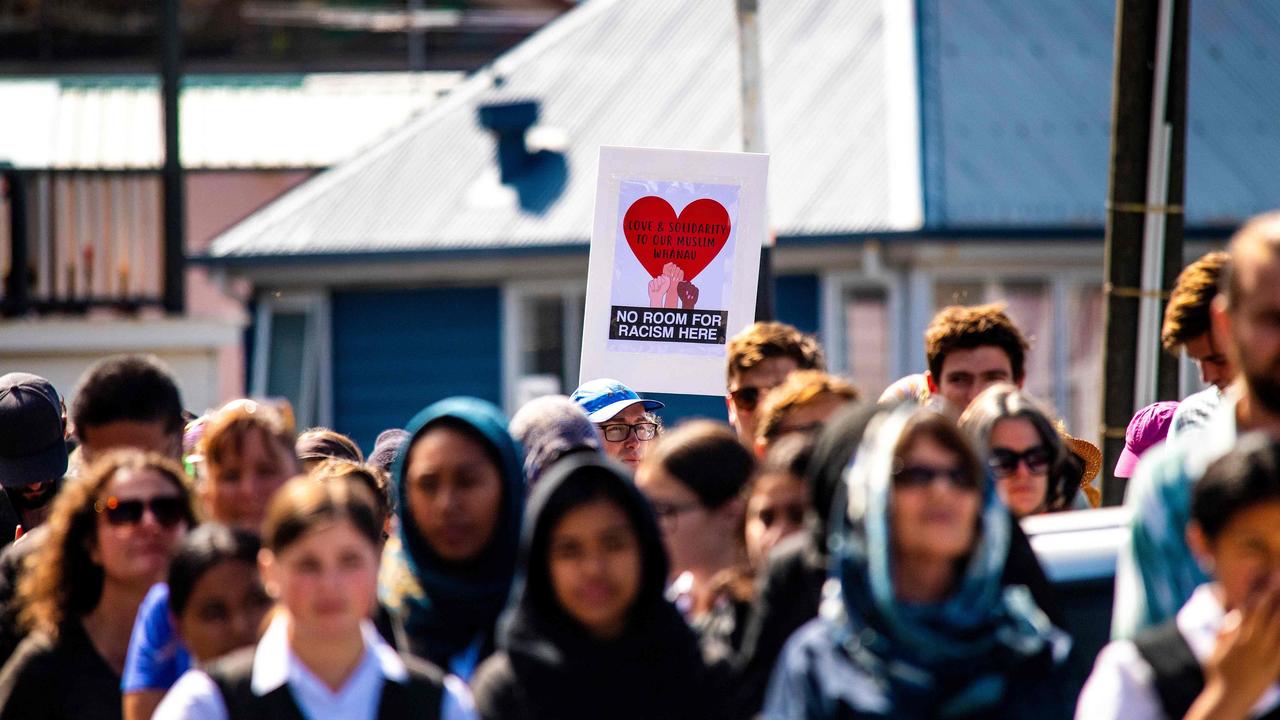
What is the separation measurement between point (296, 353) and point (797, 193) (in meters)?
5.32

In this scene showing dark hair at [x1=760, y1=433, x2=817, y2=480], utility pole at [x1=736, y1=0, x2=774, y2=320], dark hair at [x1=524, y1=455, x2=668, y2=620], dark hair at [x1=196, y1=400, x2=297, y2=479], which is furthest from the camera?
utility pole at [x1=736, y1=0, x2=774, y2=320]

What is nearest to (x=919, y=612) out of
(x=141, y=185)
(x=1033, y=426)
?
(x=1033, y=426)

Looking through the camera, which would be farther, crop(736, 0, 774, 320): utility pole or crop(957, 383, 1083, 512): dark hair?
crop(736, 0, 774, 320): utility pole

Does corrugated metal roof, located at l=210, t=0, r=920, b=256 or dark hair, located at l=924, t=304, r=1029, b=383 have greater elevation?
corrugated metal roof, located at l=210, t=0, r=920, b=256

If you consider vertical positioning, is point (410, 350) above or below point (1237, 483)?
below

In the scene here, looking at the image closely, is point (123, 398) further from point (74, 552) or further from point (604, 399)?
point (604, 399)

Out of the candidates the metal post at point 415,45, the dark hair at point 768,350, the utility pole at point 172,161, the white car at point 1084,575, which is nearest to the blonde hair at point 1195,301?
the dark hair at point 768,350

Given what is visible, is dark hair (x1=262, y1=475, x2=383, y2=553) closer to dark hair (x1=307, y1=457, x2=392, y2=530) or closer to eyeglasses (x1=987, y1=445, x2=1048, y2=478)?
dark hair (x1=307, y1=457, x2=392, y2=530)

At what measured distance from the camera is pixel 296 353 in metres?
19.3

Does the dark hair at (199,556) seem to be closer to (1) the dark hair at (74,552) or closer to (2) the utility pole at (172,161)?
(1) the dark hair at (74,552)

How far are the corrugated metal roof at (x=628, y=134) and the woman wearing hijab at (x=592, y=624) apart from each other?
12965 mm

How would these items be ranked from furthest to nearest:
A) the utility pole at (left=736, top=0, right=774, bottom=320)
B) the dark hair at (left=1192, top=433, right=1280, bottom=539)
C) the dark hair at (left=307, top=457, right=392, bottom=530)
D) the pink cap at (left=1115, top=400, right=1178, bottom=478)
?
the utility pole at (left=736, top=0, right=774, bottom=320) < the pink cap at (left=1115, top=400, right=1178, bottom=478) < the dark hair at (left=307, top=457, right=392, bottom=530) < the dark hair at (left=1192, top=433, right=1280, bottom=539)

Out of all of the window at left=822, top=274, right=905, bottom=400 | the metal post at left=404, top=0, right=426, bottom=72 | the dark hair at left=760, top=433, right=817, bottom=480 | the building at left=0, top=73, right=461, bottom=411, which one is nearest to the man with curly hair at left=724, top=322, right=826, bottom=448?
the dark hair at left=760, top=433, right=817, bottom=480

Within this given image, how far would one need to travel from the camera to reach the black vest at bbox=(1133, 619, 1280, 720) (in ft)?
10.5
